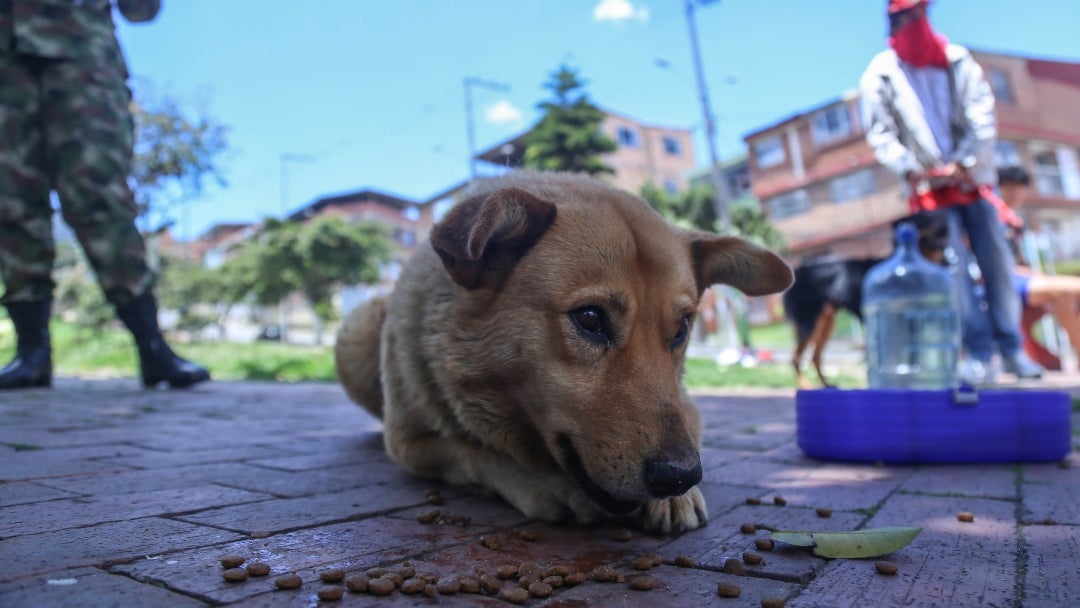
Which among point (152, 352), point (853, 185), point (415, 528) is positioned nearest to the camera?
point (415, 528)

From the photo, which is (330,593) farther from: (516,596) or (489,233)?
(489,233)

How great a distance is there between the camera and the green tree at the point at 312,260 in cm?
3098

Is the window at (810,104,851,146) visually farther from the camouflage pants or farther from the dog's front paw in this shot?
the dog's front paw

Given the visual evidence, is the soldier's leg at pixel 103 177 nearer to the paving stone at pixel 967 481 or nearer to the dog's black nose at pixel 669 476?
the dog's black nose at pixel 669 476

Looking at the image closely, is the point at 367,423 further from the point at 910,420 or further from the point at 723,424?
the point at 910,420

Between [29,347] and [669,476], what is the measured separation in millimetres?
4984

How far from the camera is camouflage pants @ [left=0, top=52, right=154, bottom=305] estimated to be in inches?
172

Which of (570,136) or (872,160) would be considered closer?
(570,136)

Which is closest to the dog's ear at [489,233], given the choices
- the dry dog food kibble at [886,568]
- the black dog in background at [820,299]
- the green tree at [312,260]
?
the dry dog food kibble at [886,568]

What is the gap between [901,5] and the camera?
17.6 ft

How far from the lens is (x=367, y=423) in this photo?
13.8ft

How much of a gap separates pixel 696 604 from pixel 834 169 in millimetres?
28983

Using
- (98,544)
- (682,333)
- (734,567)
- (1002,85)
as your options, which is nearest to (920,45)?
(682,333)

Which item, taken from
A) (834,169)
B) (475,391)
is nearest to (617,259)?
(475,391)
